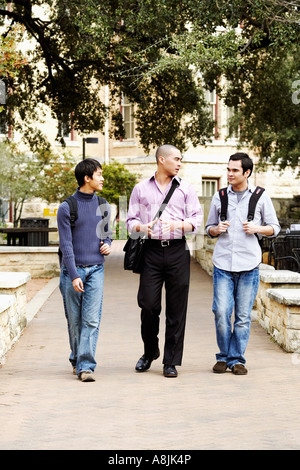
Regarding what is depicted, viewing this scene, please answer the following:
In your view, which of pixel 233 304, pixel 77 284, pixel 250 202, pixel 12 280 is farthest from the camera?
pixel 12 280

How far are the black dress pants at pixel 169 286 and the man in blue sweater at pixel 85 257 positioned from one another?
16.0 inches

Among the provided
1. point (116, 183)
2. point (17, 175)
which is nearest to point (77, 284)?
point (17, 175)

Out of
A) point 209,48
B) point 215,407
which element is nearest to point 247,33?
point 209,48

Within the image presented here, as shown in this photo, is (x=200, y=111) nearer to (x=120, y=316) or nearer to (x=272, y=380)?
(x=120, y=316)

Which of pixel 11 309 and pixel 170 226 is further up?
pixel 170 226

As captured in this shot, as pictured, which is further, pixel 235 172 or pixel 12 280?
pixel 12 280

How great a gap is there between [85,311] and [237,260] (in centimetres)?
142

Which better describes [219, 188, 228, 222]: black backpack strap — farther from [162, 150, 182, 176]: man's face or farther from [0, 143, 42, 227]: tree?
[0, 143, 42, 227]: tree

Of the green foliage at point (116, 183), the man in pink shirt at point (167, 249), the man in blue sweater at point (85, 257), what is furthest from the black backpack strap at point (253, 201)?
the green foliage at point (116, 183)

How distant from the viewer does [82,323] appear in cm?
725

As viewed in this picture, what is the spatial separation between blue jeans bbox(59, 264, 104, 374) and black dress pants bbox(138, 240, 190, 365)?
0.42 meters

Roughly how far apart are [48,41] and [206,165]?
17454 millimetres

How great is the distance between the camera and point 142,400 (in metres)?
6.38

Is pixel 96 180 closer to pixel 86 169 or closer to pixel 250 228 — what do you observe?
pixel 86 169
